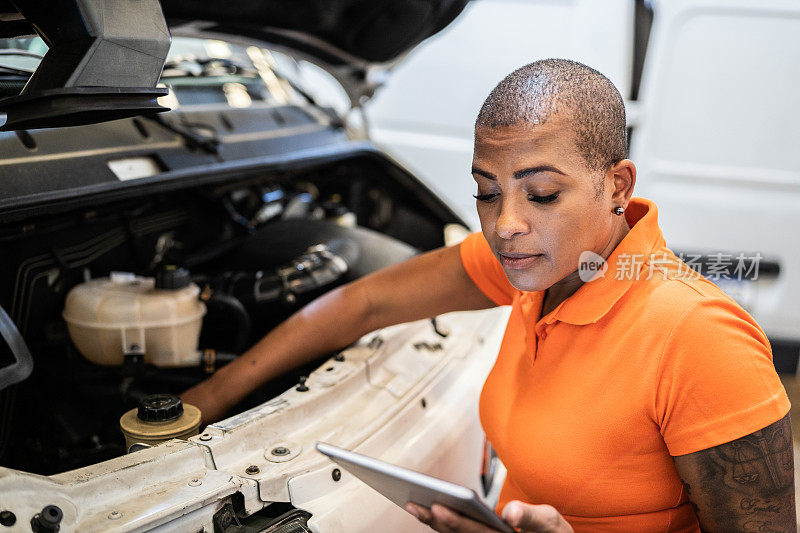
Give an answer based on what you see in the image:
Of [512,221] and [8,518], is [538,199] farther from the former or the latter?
[8,518]

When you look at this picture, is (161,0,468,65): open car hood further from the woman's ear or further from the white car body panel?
the woman's ear

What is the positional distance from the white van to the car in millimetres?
1513

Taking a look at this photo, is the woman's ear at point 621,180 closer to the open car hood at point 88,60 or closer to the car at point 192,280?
the car at point 192,280

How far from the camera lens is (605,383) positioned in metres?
1.07

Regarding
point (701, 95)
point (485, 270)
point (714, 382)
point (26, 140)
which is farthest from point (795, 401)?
point (26, 140)

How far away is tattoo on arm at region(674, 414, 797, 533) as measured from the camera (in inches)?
37.0

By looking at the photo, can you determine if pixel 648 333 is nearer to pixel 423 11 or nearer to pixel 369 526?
pixel 369 526

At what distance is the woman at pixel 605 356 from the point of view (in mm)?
951

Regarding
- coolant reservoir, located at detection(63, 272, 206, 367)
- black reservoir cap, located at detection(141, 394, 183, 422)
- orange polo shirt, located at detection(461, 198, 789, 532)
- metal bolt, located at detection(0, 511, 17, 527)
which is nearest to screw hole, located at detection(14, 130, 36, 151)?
coolant reservoir, located at detection(63, 272, 206, 367)

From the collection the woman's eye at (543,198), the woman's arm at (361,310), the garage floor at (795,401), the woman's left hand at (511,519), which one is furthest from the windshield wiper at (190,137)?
the garage floor at (795,401)

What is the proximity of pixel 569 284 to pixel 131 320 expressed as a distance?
2.79 ft

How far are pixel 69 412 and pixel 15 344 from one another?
0.44 meters

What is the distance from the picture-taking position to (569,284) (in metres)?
1.19

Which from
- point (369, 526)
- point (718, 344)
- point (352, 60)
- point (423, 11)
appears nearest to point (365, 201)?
point (352, 60)
